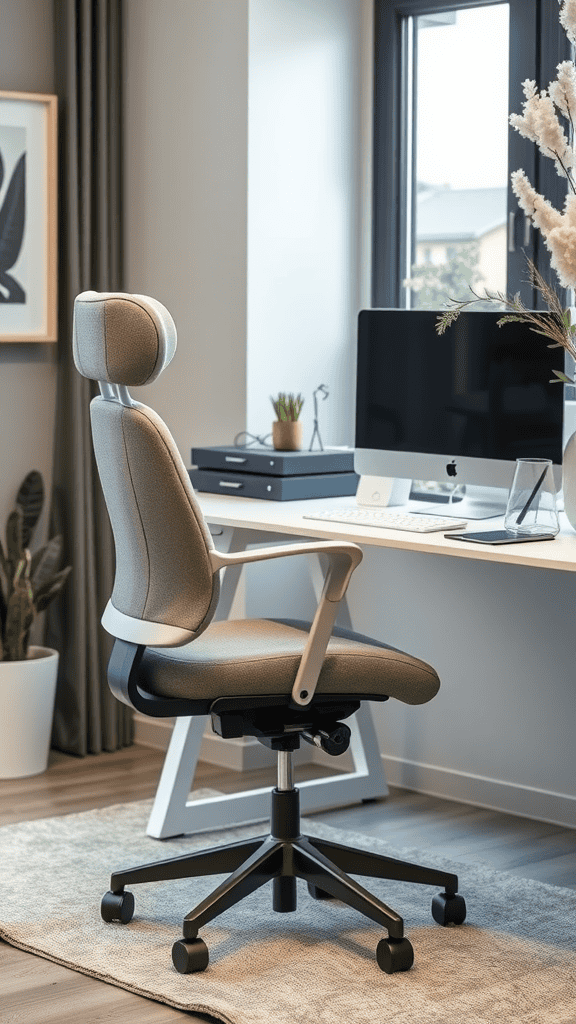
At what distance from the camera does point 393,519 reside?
3.14 meters

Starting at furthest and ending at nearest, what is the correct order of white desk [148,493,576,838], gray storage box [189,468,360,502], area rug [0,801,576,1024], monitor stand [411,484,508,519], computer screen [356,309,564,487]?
gray storage box [189,468,360,502]
monitor stand [411,484,508,519]
computer screen [356,309,564,487]
white desk [148,493,576,838]
area rug [0,801,576,1024]

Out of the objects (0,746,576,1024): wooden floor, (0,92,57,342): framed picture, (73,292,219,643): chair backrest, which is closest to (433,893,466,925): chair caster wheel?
(0,746,576,1024): wooden floor

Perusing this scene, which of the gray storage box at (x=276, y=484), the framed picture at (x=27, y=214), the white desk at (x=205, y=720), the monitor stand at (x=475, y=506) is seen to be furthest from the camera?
the framed picture at (x=27, y=214)

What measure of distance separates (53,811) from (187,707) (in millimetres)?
1138

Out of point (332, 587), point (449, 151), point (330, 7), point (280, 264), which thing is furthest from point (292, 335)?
point (332, 587)

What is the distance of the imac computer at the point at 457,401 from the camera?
10.4 ft

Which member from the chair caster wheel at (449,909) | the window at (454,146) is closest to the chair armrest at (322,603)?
the chair caster wheel at (449,909)

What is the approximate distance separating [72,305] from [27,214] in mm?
269

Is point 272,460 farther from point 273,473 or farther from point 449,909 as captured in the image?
point 449,909

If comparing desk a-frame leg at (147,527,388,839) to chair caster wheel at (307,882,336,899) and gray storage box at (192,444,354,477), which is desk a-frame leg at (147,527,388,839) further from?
chair caster wheel at (307,882,336,899)

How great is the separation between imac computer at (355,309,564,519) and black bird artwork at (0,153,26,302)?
108 centimetres

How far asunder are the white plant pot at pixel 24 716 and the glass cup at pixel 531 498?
1495 millimetres

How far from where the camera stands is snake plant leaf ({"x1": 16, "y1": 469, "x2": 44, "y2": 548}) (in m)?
4.14

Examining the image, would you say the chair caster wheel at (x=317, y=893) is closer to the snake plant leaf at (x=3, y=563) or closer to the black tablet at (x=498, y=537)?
the black tablet at (x=498, y=537)
